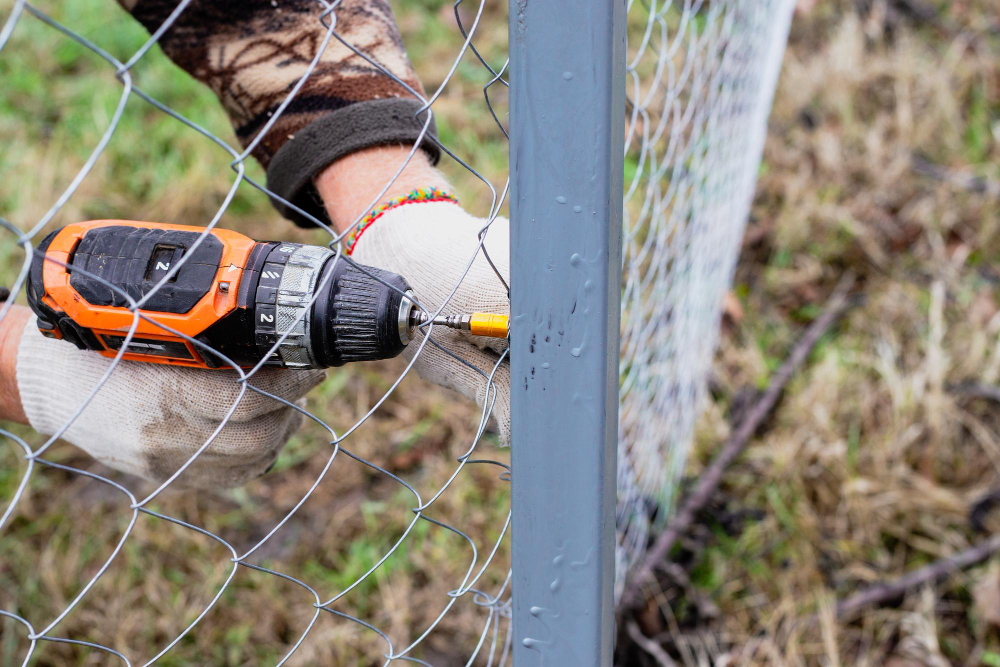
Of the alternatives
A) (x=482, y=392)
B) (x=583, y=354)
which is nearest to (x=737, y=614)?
(x=482, y=392)

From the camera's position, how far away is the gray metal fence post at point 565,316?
0.57 metres

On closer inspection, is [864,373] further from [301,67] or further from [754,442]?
[301,67]

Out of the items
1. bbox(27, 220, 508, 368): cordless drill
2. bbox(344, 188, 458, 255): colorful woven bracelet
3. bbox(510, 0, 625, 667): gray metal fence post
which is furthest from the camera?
bbox(344, 188, 458, 255): colorful woven bracelet

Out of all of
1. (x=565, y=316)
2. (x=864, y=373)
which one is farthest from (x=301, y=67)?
(x=864, y=373)

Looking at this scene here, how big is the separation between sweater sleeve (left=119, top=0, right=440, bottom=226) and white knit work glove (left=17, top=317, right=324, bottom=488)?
1.01 feet

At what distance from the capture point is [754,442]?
1.67 metres

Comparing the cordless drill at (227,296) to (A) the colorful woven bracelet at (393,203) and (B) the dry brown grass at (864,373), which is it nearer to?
(A) the colorful woven bracelet at (393,203)

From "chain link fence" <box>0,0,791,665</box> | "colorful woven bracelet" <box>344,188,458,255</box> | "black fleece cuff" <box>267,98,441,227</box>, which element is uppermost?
"black fleece cuff" <box>267,98,441,227</box>

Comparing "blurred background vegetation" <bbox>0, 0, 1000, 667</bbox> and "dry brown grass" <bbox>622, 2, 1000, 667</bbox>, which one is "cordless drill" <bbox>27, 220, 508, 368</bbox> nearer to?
"blurred background vegetation" <bbox>0, 0, 1000, 667</bbox>

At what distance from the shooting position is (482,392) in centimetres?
88

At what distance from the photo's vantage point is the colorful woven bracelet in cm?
94

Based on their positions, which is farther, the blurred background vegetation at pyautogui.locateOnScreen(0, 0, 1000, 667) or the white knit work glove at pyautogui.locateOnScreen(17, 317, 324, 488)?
the blurred background vegetation at pyautogui.locateOnScreen(0, 0, 1000, 667)

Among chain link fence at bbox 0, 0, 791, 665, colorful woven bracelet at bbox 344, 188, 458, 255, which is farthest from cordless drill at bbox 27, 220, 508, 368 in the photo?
chain link fence at bbox 0, 0, 791, 665

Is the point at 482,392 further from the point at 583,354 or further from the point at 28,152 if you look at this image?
the point at 28,152
